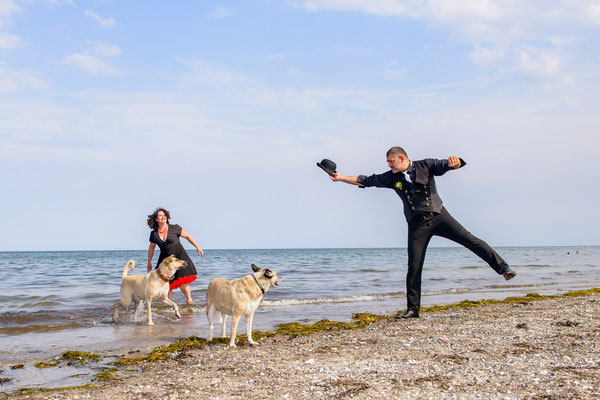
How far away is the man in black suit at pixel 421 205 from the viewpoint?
7.65m

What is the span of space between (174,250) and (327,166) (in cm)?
446

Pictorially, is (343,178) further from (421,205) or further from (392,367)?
(392,367)

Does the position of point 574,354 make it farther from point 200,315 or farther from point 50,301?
point 50,301

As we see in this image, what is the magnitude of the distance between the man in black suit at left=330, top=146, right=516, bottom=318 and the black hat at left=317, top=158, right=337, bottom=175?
0.09m

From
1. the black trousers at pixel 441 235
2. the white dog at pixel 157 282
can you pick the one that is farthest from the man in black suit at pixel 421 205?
the white dog at pixel 157 282

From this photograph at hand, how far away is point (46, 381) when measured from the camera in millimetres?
5488

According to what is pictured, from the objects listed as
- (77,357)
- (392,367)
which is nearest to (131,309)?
(77,357)

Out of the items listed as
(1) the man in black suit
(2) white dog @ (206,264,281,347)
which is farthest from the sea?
(1) the man in black suit

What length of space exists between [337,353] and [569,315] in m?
4.59

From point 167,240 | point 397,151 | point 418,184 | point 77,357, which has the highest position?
point 397,151

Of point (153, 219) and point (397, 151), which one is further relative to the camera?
point (153, 219)

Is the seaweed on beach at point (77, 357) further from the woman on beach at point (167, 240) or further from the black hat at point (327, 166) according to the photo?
the black hat at point (327, 166)

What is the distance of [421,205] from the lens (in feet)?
25.6

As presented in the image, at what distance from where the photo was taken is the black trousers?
7.79m
